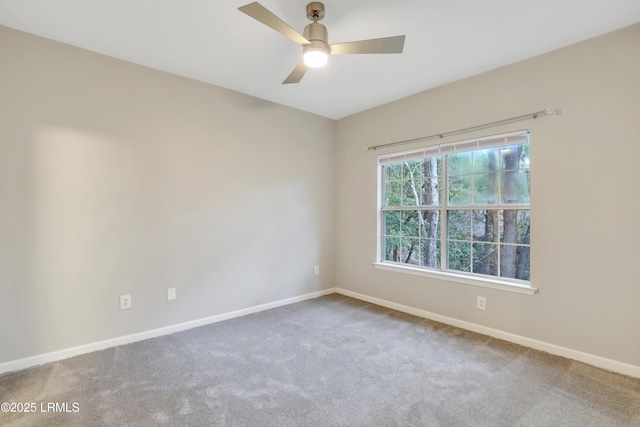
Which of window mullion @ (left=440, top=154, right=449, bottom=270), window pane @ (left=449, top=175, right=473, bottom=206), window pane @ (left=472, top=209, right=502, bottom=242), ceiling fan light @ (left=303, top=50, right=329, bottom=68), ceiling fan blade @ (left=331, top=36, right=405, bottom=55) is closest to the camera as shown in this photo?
ceiling fan blade @ (left=331, top=36, right=405, bottom=55)

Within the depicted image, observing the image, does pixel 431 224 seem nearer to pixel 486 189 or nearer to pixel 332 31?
pixel 486 189

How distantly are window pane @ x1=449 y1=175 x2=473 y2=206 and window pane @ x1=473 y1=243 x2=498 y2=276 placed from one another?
46 cm

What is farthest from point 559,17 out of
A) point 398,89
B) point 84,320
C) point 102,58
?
point 84,320

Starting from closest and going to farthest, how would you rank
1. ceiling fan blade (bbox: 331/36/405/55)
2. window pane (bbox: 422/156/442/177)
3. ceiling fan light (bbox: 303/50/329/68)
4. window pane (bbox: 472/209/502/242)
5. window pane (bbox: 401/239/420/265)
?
ceiling fan blade (bbox: 331/36/405/55), ceiling fan light (bbox: 303/50/329/68), window pane (bbox: 472/209/502/242), window pane (bbox: 422/156/442/177), window pane (bbox: 401/239/420/265)

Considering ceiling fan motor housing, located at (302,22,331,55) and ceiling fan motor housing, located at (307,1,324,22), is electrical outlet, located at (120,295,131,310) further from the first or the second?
ceiling fan motor housing, located at (307,1,324,22)

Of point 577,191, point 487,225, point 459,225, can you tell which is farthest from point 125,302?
point 577,191

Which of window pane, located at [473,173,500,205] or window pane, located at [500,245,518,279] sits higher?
window pane, located at [473,173,500,205]

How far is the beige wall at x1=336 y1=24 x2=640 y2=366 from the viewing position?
85.7 inches

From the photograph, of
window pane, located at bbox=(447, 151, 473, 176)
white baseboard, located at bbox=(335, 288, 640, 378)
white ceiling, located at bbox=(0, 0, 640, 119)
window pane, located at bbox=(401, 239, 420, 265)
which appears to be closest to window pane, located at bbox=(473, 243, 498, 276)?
white baseboard, located at bbox=(335, 288, 640, 378)

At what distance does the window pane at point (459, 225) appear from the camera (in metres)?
3.12

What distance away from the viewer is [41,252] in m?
2.31

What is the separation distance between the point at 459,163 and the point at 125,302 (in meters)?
3.41

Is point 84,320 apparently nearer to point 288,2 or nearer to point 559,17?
point 288,2

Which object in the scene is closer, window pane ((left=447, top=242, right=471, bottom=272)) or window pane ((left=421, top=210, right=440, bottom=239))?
window pane ((left=447, top=242, right=471, bottom=272))
